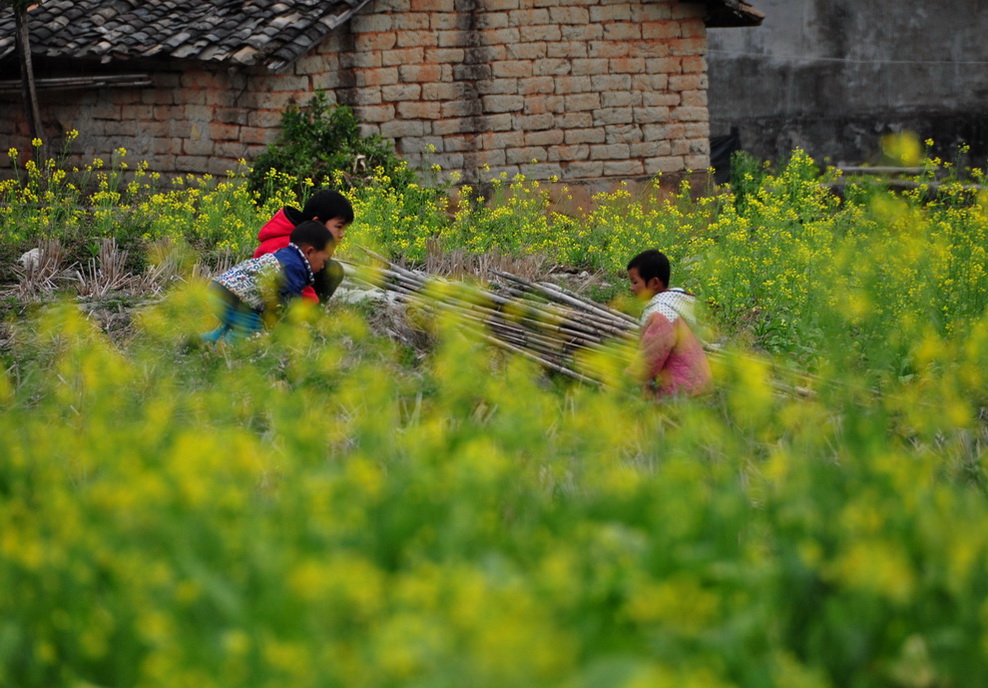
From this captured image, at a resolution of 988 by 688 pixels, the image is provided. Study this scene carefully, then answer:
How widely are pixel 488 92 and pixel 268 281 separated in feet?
23.3

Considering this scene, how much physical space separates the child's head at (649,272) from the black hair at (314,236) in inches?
57.9

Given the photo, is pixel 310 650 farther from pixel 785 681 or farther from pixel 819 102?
pixel 819 102

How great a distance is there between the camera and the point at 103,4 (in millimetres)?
13125

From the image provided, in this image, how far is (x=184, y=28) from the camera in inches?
481

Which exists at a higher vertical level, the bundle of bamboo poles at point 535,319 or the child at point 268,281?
the child at point 268,281

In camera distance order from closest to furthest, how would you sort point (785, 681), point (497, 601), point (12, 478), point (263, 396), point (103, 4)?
point (497, 601) → point (785, 681) → point (12, 478) → point (263, 396) → point (103, 4)

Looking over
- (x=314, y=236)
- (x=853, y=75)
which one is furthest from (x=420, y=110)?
(x=853, y=75)

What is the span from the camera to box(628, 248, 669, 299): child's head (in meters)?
5.33

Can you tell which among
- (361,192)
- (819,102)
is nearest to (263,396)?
(361,192)

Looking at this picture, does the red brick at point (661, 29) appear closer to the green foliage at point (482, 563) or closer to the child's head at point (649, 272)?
the child's head at point (649, 272)

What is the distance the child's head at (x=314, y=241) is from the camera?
566 cm

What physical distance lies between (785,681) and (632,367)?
3183 mm

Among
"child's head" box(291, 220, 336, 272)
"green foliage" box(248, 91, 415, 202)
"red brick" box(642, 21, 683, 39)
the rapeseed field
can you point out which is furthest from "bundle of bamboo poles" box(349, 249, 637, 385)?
"red brick" box(642, 21, 683, 39)

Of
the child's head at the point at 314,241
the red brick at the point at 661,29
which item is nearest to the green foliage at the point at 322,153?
the red brick at the point at 661,29
